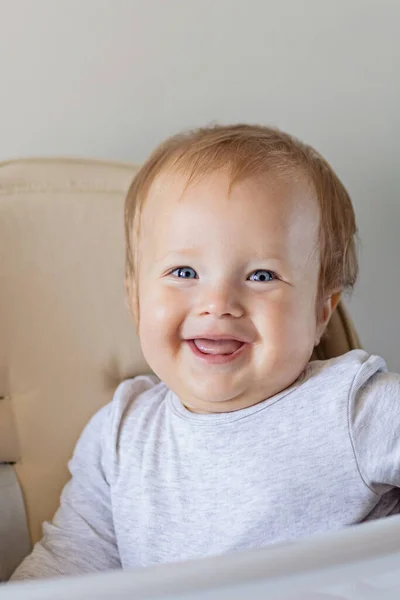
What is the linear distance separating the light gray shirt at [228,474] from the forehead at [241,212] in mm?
156

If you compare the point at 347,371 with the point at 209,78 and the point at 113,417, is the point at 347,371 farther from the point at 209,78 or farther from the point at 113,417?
the point at 209,78

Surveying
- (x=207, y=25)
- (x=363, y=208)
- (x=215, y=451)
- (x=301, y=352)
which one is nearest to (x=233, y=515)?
(x=215, y=451)

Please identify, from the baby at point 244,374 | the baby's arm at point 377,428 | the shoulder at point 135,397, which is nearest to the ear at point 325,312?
the baby at point 244,374

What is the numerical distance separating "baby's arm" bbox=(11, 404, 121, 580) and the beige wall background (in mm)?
438

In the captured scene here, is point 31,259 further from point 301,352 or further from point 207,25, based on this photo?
point 207,25

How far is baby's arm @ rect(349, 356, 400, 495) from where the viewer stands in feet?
2.37

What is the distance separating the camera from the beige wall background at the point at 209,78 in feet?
3.48

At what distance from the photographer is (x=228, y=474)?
79 cm

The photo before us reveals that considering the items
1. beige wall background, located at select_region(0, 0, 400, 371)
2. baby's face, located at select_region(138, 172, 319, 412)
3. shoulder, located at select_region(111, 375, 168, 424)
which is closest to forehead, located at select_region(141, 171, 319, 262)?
baby's face, located at select_region(138, 172, 319, 412)

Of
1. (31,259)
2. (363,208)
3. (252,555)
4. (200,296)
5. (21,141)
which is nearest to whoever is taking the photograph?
(252,555)

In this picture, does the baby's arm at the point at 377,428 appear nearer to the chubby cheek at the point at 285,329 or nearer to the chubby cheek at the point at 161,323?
the chubby cheek at the point at 285,329

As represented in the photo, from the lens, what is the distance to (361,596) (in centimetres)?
41

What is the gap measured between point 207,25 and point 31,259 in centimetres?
46

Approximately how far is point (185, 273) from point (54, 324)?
22 centimetres
